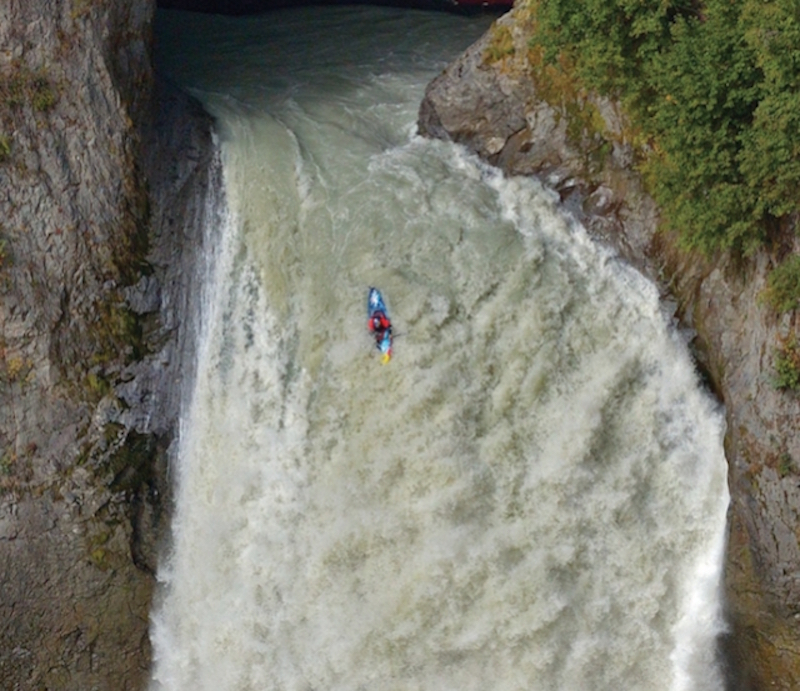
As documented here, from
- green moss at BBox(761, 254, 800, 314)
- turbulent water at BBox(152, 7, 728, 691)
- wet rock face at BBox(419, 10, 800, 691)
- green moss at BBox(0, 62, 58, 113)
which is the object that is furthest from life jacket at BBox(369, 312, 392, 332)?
green moss at BBox(0, 62, 58, 113)

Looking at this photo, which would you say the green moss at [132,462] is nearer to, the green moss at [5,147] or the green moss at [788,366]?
the green moss at [5,147]

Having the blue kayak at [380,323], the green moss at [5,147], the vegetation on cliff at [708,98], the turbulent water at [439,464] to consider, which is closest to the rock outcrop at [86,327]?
the green moss at [5,147]

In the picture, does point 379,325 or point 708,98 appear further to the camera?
point 379,325

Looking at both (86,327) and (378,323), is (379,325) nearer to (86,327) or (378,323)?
(378,323)

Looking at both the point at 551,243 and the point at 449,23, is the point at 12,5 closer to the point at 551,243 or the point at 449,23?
the point at 551,243

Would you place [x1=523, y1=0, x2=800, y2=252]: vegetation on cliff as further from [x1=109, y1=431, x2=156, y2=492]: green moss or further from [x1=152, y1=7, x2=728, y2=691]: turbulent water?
[x1=109, y1=431, x2=156, y2=492]: green moss

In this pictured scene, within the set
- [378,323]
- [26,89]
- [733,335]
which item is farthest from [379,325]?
[26,89]

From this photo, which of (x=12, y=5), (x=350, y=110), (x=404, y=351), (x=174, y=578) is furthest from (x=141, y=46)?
(x=174, y=578)
